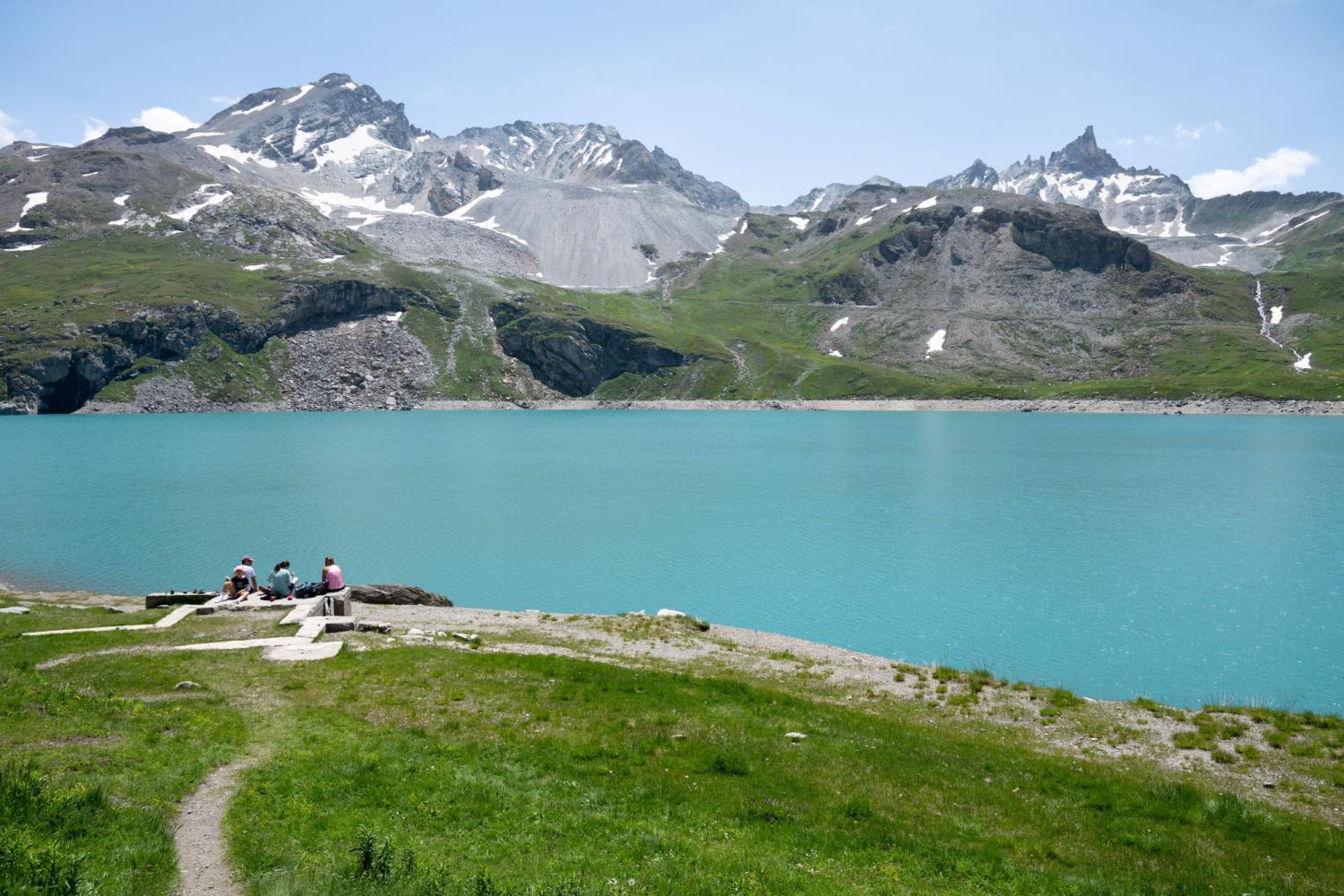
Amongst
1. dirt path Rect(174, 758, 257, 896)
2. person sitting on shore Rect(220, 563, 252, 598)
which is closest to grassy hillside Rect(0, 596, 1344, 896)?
dirt path Rect(174, 758, 257, 896)

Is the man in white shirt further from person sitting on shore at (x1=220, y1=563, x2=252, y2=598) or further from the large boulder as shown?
the large boulder

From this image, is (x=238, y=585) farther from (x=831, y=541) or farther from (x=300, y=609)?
(x=831, y=541)

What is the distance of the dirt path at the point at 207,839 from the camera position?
408 inches

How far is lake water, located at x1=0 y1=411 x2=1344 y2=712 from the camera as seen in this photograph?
1656 inches

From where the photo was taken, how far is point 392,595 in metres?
40.2

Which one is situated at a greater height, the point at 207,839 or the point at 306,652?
the point at 207,839

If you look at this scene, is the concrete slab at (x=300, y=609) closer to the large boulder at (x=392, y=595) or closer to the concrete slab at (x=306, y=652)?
the concrete slab at (x=306, y=652)

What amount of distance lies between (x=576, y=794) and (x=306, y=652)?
1500cm

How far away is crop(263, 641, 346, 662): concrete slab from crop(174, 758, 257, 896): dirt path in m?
10.8

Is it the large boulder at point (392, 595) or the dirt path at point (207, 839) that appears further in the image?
the large boulder at point (392, 595)

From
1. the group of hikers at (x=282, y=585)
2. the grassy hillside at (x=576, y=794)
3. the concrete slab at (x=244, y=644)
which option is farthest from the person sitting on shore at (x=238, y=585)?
the grassy hillside at (x=576, y=794)

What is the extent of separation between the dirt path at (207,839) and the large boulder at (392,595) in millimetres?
26225

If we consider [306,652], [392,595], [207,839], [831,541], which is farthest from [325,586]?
[831,541]

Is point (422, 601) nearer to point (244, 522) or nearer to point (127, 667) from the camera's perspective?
point (127, 667)
